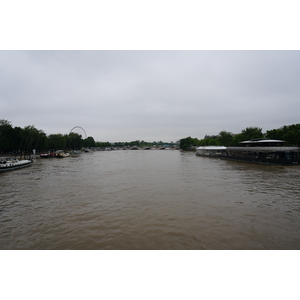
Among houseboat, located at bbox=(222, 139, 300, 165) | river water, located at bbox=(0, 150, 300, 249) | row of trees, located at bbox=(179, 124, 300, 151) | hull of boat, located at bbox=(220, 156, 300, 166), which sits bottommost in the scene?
river water, located at bbox=(0, 150, 300, 249)

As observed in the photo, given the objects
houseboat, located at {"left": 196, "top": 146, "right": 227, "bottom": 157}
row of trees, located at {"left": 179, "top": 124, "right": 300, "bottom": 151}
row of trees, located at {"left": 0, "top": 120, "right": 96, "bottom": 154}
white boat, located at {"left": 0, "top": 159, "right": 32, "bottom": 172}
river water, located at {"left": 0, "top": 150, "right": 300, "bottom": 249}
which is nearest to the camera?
river water, located at {"left": 0, "top": 150, "right": 300, "bottom": 249}

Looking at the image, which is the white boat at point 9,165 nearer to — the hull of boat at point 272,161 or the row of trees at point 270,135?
the hull of boat at point 272,161

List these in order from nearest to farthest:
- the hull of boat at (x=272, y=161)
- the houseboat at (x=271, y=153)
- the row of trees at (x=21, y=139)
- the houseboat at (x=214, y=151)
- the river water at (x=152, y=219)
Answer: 1. the river water at (x=152, y=219)
2. the hull of boat at (x=272, y=161)
3. the houseboat at (x=271, y=153)
4. the row of trees at (x=21, y=139)
5. the houseboat at (x=214, y=151)

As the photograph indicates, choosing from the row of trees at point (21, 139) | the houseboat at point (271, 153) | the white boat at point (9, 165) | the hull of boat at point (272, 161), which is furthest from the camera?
the row of trees at point (21, 139)

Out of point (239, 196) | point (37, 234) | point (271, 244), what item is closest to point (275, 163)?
point (239, 196)

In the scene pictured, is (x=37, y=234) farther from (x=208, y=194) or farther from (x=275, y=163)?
(x=275, y=163)

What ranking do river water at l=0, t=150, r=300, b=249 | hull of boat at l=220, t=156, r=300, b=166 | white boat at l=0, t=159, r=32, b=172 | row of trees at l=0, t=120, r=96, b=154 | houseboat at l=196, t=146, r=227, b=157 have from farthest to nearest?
houseboat at l=196, t=146, r=227, b=157 → row of trees at l=0, t=120, r=96, b=154 → hull of boat at l=220, t=156, r=300, b=166 → white boat at l=0, t=159, r=32, b=172 → river water at l=0, t=150, r=300, b=249

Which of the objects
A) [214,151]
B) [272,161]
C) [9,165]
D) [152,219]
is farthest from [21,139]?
[272,161]

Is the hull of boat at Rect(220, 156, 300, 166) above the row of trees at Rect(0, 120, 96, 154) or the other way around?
the other way around

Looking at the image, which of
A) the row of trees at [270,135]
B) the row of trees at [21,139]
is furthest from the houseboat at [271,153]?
the row of trees at [21,139]

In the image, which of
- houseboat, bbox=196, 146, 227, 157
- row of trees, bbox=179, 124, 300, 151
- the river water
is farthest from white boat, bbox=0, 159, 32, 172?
row of trees, bbox=179, 124, 300, 151

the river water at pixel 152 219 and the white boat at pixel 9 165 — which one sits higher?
the white boat at pixel 9 165

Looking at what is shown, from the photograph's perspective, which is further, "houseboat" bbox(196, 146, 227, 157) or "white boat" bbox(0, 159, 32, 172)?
"houseboat" bbox(196, 146, 227, 157)

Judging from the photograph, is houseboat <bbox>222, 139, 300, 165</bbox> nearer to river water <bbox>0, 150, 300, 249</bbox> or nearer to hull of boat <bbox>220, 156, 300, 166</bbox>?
hull of boat <bbox>220, 156, 300, 166</bbox>
